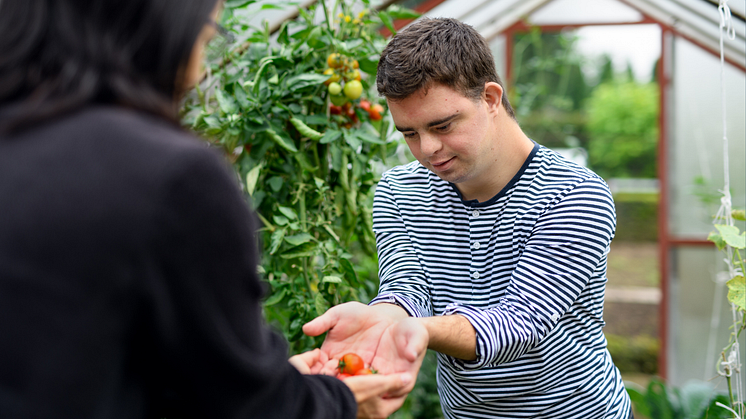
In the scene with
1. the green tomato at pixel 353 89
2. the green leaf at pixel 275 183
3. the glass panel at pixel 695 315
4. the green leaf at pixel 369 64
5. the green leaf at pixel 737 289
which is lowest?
the glass panel at pixel 695 315

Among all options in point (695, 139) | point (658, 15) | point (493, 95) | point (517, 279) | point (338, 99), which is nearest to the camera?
point (517, 279)

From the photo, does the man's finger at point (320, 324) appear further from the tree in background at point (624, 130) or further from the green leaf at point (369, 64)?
the tree in background at point (624, 130)

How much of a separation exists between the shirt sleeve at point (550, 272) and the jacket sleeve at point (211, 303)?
1.55 feet

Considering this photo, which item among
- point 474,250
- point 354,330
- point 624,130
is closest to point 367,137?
point 474,250

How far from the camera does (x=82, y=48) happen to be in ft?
1.99

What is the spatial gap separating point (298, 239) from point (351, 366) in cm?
56

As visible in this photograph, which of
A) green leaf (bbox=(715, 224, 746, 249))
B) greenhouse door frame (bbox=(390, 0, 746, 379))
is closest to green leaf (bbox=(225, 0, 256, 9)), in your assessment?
green leaf (bbox=(715, 224, 746, 249))

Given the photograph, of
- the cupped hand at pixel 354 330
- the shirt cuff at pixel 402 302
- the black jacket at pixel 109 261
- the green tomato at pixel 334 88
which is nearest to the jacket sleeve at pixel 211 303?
the black jacket at pixel 109 261

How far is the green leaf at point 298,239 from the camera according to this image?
4.98 ft

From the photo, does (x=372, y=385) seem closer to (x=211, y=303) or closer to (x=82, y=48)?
(x=211, y=303)

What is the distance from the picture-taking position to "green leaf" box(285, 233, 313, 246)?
1518 millimetres

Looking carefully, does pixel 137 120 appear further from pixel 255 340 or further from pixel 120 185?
pixel 255 340

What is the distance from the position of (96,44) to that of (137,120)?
3.6 inches

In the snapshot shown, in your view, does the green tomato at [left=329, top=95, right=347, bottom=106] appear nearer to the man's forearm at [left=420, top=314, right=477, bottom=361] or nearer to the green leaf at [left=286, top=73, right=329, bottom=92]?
the green leaf at [left=286, top=73, right=329, bottom=92]
